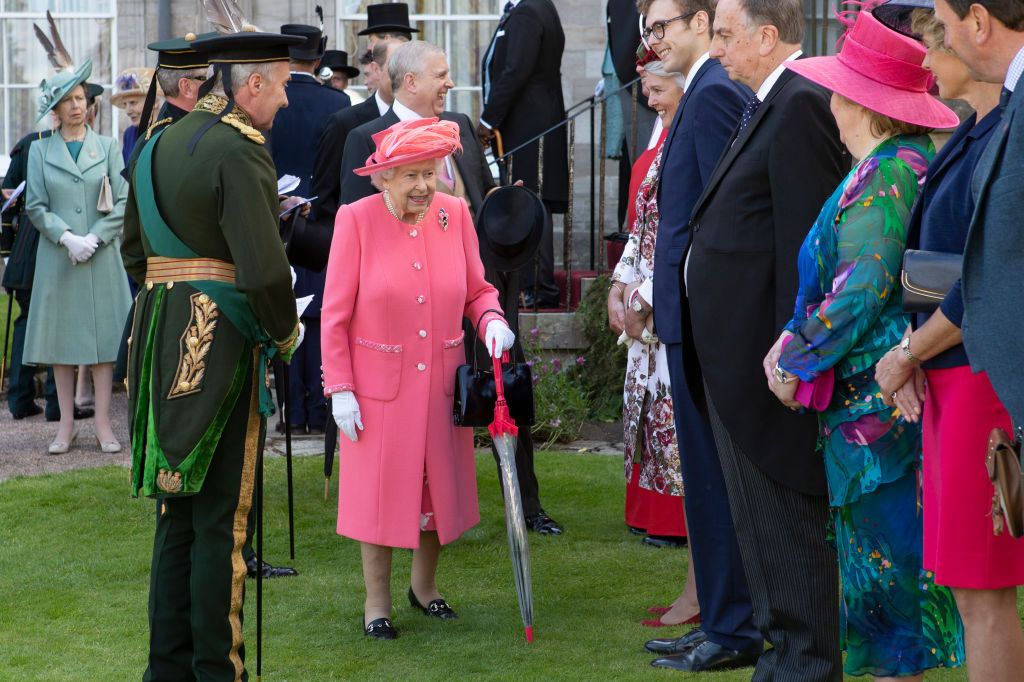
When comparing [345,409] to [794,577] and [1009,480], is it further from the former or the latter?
[1009,480]

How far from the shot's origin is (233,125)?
3816 millimetres

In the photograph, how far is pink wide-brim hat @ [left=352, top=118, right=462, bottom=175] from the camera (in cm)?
459

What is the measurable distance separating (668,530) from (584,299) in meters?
2.76

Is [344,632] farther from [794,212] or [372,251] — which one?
[794,212]

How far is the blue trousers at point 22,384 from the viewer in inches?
363

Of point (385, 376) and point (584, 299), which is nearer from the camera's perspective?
point (385, 376)

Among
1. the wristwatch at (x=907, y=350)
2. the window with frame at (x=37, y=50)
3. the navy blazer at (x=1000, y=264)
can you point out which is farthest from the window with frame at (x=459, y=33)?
the navy blazer at (x=1000, y=264)

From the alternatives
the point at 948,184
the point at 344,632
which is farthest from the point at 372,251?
the point at 948,184

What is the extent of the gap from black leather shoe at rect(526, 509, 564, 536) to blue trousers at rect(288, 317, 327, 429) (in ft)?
7.58

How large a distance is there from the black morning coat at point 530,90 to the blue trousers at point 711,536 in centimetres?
497

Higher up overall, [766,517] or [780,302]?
[780,302]

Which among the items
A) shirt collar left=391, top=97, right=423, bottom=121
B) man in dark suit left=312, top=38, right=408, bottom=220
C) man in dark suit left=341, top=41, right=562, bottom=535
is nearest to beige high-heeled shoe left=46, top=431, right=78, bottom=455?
man in dark suit left=312, top=38, right=408, bottom=220

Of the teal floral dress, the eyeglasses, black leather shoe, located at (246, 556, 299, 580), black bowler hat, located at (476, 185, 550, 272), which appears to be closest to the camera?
the teal floral dress

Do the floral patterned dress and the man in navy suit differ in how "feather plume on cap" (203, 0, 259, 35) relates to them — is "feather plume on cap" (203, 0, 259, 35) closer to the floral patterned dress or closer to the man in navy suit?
the man in navy suit
